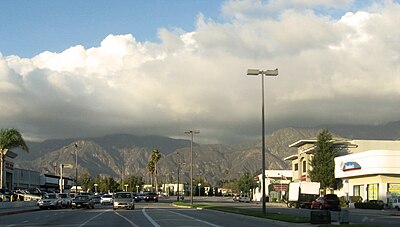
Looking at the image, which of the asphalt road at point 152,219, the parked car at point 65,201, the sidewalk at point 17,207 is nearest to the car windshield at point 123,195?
the sidewalk at point 17,207

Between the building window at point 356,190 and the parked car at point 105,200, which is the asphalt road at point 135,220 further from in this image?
the building window at point 356,190

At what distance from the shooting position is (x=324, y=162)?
103m

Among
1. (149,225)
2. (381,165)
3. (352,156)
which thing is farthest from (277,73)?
(352,156)

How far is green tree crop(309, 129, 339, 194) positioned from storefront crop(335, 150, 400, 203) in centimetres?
679

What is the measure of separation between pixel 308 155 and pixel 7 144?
5633cm

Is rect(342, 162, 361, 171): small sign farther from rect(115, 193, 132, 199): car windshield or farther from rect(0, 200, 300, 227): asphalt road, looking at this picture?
rect(0, 200, 300, 227): asphalt road

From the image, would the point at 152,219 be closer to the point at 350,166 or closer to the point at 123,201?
the point at 123,201

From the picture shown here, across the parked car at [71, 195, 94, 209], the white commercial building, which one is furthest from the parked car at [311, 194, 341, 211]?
the white commercial building

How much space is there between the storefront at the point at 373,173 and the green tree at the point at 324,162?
22.3 feet

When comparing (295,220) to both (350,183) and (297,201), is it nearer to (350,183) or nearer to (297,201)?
(297,201)

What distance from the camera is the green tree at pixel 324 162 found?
10181cm

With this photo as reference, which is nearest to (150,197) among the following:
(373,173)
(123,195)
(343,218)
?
(373,173)

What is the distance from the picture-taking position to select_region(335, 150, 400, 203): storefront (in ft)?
271

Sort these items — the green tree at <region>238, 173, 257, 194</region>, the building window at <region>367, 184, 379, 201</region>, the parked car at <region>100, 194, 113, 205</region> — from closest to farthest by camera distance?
the building window at <region>367, 184, 379, 201</region>
the parked car at <region>100, 194, 113, 205</region>
the green tree at <region>238, 173, 257, 194</region>
